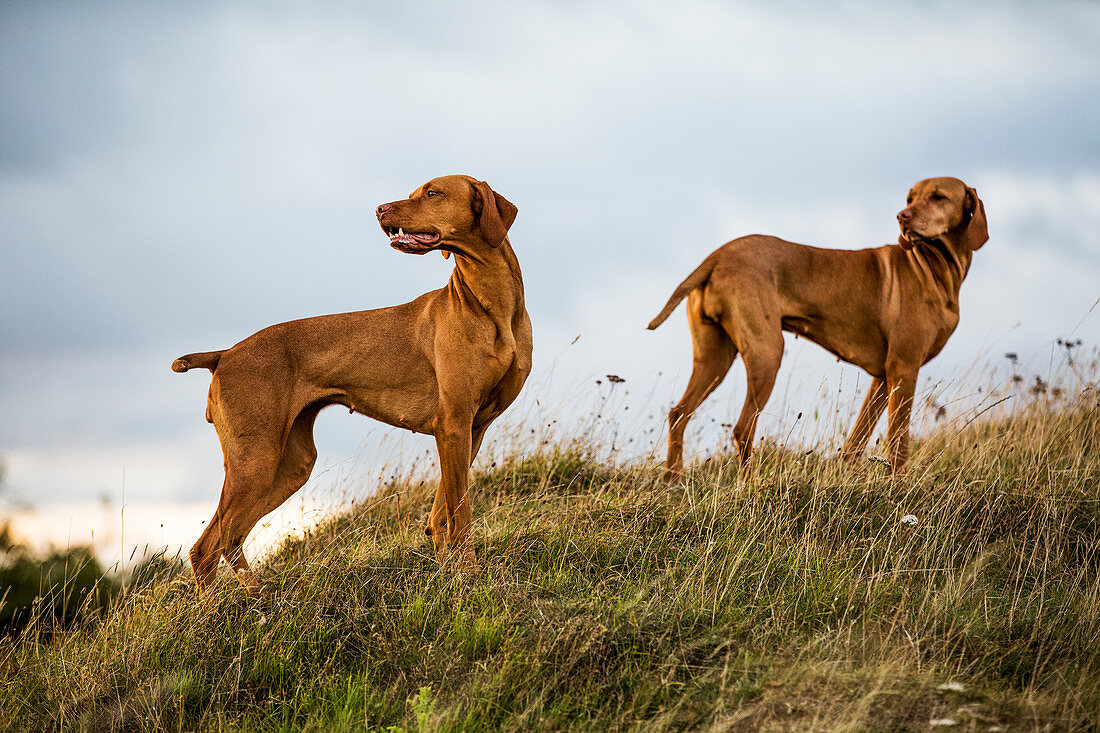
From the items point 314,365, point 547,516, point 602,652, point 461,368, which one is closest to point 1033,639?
point 602,652

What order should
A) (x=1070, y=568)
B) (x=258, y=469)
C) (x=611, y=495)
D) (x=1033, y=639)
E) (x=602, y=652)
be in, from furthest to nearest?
(x=611, y=495), (x=1070, y=568), (x=258, y=469), (x=1033, y=639), (x=602, y=652)

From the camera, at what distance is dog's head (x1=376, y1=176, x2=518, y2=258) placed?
5121mm

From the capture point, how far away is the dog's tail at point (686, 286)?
7324 mm

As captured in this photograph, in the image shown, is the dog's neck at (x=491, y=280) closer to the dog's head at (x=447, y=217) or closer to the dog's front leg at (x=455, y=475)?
the dog's head at (x=447, y=217)

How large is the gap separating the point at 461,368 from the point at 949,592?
9.71 feet

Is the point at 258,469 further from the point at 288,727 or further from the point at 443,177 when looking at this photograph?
the point at 443,177

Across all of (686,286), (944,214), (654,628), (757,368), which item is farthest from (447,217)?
(944,214)

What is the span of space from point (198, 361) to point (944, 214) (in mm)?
5902

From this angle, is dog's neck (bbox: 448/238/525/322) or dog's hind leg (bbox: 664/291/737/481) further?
dog's hind leg (bbox: 664/291/737/481)

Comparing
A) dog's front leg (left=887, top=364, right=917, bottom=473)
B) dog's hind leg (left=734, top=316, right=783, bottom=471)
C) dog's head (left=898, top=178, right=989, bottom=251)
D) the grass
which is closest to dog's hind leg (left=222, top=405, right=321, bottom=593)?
the grass

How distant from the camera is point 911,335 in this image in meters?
7.77

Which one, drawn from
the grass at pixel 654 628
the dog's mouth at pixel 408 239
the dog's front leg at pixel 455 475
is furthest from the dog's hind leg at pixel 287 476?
the dog's mouth at pixel 408 239

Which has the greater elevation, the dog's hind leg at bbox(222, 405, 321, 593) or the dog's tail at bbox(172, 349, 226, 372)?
the dog's tail at bbox(172, 349, 226, 372)

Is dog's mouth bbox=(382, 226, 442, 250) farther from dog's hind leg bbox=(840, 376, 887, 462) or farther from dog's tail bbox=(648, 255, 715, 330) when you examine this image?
dog's hind leg bbox=(840, 376, 887, 462)
